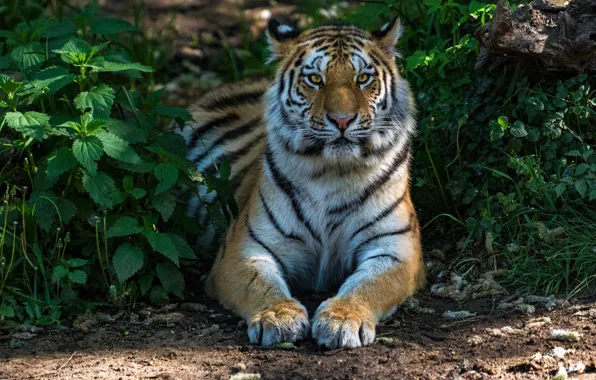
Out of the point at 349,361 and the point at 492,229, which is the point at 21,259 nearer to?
the point at 349,361

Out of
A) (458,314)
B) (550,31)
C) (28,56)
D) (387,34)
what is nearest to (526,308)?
(458,314)

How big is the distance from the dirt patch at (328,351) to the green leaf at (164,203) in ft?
1.60

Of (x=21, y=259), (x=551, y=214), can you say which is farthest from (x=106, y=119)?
(x=551, y=214)

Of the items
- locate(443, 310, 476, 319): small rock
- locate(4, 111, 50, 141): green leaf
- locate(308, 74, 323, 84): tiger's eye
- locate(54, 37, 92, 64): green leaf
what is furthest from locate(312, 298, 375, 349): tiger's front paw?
locate(54, 37, 92, 64): green leaf

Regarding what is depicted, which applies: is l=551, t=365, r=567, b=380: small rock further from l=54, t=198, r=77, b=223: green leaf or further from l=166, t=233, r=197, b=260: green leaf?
l=54, t=198, r=77, b=223: green leaf

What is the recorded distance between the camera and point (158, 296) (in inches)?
186

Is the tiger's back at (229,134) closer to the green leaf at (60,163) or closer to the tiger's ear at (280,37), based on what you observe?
the tiger's ear at (280,37)

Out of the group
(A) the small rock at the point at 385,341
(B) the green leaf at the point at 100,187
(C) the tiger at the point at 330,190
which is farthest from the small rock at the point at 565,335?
(B) the green leaf at the point at 100,187

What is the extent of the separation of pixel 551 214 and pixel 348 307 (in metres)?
1.29

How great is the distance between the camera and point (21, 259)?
4.59 meters

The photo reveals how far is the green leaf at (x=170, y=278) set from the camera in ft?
15.5

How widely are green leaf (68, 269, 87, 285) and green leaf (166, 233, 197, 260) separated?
18.3 inches

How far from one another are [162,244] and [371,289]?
999mm

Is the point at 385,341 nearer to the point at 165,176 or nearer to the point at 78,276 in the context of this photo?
the point at 165,176
